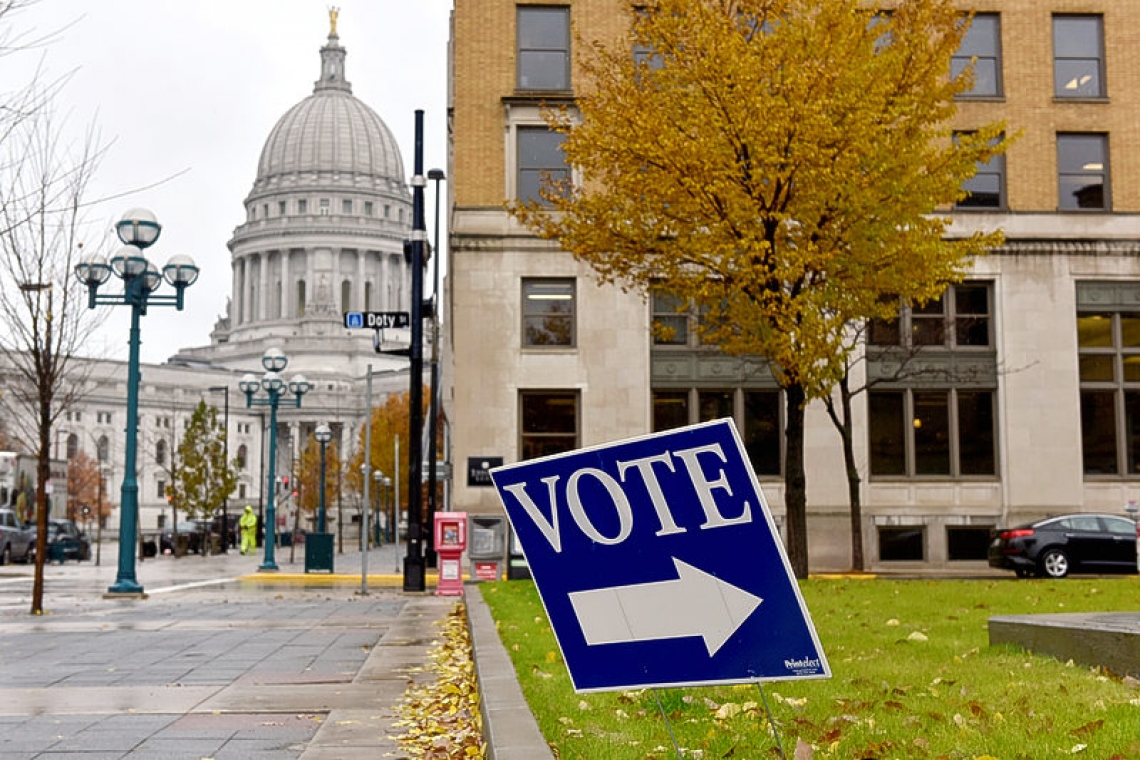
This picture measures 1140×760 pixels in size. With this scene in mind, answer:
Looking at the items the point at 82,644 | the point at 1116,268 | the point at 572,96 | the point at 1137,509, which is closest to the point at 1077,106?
the point at 1116,268

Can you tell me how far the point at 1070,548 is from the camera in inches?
1064

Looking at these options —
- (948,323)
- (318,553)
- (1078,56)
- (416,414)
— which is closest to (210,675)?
(416,414)

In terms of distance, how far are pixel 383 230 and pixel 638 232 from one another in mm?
161306

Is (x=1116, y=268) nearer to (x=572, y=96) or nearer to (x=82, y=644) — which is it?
(x=572, y=96)

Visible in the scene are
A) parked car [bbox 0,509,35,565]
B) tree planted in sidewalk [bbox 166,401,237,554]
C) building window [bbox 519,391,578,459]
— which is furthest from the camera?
tree planted in sidewalk [bbox 166,401,237,554]

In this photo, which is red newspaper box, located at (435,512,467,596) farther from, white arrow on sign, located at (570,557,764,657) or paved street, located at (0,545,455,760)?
white arrow on sign, located at (570,557,764,657)

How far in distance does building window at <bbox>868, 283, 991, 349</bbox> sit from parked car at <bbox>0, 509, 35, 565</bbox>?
27.6m

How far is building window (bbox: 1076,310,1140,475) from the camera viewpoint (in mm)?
33750

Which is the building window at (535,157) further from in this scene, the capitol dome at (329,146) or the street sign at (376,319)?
the capitol dome at (329,146)

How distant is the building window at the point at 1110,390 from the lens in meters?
33.8

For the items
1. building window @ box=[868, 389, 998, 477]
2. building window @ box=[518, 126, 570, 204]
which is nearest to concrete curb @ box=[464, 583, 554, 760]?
building window @ box=[518, 126, 570, 204]

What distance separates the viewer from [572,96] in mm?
33219

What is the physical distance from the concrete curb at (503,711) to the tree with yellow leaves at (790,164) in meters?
→ 9.42

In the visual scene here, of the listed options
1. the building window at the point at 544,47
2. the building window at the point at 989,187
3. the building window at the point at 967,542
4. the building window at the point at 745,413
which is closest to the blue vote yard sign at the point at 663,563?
the building window at the point at 745,413
